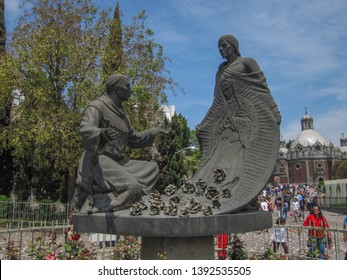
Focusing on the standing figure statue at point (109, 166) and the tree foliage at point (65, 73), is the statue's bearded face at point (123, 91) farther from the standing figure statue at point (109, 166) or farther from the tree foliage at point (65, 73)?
the tree foliage at point (65, 73)

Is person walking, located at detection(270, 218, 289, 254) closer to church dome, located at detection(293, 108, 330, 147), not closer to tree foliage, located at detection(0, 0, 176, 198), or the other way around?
tree foliage, located at detection(0, 0, 176, 198)

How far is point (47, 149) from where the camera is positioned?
57.0ft

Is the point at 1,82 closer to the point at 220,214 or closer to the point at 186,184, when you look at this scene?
the point at 186,184

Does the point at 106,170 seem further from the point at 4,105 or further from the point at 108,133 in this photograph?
the point at 4,105

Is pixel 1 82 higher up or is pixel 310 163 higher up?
pixel 310 163

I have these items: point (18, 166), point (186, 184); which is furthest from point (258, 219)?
point (18, 166)

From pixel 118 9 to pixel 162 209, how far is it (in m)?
19.6

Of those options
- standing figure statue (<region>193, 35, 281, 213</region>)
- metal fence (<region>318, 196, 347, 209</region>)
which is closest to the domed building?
metal fence (<region>318, 196, 347, 209</region>)

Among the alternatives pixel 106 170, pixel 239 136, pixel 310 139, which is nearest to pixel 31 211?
pixel 106 170

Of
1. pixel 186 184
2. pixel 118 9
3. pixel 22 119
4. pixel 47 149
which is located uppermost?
pixel 118 9

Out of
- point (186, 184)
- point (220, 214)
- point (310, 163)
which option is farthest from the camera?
point (310, 163)

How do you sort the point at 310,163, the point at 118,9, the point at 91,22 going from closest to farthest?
the point at 91,22, the point at 118,9, the point at 310,163

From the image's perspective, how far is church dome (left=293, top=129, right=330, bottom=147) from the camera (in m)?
108

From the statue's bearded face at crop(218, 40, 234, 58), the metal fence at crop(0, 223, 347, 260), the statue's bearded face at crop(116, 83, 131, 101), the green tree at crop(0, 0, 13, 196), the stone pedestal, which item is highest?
the green tree at crop(0, 0, 13, 196)
